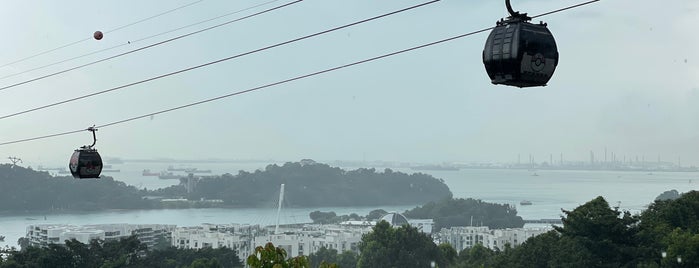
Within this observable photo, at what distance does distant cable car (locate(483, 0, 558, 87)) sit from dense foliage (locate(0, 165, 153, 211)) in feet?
248

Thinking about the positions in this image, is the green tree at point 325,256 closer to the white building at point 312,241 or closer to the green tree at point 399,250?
the white building at point 312,241

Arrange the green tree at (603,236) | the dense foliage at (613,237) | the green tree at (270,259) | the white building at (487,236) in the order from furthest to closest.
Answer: the white building at (487,236) < the green tree at (603,236) < the dense foliage at (613,237) < the green tree at (270,259)

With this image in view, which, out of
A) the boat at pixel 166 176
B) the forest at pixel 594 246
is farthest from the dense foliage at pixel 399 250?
the boat at pixel 166 176

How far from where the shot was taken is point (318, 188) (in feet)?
296

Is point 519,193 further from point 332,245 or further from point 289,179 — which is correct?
point 332,245

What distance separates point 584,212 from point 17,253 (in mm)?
12425

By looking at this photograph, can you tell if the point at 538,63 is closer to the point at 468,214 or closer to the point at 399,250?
the point at 399,250

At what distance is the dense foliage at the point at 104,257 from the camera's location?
18.8 m

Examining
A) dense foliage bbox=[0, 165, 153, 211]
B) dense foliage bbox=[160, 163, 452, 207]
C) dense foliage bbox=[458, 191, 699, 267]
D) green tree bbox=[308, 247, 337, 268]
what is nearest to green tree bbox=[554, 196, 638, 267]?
dense foliage bbox=[458, 191, 699, 267]

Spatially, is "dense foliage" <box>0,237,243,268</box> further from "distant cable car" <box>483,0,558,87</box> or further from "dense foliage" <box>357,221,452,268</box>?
"distant cable car" <box>483,0,558,87</box>

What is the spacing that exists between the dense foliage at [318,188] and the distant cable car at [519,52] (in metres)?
84.2

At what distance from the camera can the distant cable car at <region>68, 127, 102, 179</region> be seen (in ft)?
22.7

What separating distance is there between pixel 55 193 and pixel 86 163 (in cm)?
7352

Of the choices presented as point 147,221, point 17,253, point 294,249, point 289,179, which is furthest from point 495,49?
point 289,179
